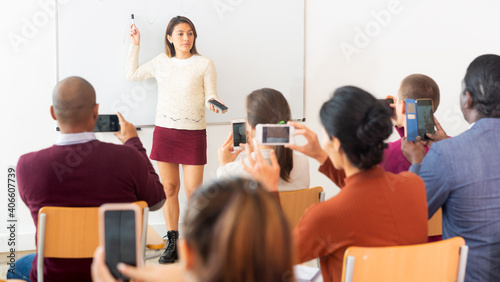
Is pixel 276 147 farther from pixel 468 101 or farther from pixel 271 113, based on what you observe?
pixel 468 101

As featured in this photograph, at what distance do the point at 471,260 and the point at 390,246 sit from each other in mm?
Answer: 590

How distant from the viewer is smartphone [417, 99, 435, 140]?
7.51 feet

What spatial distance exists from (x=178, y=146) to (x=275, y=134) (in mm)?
1670

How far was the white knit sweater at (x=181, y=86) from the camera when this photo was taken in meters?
3.49

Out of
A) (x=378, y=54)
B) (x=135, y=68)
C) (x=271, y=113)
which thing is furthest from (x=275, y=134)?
(x=378, y=54)

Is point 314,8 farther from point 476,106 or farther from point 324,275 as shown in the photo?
point 324,275

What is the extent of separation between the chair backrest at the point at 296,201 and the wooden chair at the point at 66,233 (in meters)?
0.77

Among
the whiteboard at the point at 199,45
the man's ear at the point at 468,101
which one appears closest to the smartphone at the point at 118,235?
the man's ear at the point at 468,101

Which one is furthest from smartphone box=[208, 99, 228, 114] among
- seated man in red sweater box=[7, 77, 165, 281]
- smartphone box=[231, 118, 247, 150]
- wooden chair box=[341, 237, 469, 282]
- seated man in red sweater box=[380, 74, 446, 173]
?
wooden chair box=[341, 237, 469, 282]

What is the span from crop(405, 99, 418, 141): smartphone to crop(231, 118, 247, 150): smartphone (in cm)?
74

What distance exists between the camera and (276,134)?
198cm

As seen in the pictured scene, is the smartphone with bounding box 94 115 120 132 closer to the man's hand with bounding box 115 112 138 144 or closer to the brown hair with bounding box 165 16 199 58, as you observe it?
the man's hand with bounding box 115 112 138 144

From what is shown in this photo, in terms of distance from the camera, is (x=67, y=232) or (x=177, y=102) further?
(x=177, y=102)

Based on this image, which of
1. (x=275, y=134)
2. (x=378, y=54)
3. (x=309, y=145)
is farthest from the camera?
(x=378, y=54)
